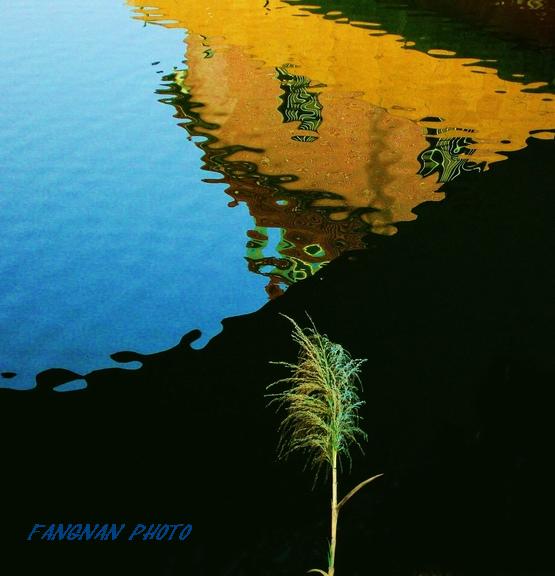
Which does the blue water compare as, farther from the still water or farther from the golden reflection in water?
the golden reflection in water

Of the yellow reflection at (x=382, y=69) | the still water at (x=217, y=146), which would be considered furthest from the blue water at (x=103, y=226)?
the yellow reflection at (x=382, y=69)

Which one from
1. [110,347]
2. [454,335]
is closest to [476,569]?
[454,335]

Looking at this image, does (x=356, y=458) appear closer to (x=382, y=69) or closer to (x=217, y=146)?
(x=217, y=146)

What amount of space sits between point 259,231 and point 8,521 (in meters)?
3.20

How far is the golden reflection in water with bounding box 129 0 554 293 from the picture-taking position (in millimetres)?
6234

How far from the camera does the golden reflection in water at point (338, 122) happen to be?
245 inches

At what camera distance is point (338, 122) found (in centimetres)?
816

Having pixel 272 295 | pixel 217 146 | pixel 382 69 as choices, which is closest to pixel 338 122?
pixel 217 146

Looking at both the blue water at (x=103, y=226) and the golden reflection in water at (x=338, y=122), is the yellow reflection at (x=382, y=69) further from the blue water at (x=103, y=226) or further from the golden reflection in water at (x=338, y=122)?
the blue water at (x=103, y=226)

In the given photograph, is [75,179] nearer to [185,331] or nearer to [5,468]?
[185,331]

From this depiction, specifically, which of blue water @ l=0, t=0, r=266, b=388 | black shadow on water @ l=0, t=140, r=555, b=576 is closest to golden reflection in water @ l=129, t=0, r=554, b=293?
blue water @ l=0, t=0, r=266, b=388

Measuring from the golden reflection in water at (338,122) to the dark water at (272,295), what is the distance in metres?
0.04

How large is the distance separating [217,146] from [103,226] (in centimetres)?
192

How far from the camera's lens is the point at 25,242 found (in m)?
6.08
